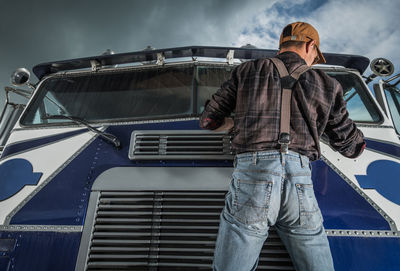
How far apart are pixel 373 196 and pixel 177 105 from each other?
70.2 inches

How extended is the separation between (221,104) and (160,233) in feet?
3.37

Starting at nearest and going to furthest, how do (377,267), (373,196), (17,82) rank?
(377,267) → (373,196) → (17,82)

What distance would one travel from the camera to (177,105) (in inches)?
96.7

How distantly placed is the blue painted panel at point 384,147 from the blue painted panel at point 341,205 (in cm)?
47

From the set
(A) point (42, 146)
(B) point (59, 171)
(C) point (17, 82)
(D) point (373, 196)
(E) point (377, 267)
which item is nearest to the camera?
(E) point (377, 267)

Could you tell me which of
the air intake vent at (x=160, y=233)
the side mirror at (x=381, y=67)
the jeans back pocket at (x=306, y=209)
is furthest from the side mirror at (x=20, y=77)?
the side mirror at (x=381, y=67)

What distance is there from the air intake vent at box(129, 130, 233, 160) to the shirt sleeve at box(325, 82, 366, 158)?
0.76 meters

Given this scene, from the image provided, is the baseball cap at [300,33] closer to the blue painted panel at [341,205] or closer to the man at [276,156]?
the man at [276,156]

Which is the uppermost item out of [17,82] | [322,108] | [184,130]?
[17,82]

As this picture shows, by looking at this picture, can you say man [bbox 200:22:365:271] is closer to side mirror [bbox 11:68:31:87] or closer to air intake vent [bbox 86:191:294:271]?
air intake vent [bbox 86:191:294:271]

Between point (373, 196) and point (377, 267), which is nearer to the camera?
point (377, 267)

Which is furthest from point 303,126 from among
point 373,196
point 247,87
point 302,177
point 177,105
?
point 177,105

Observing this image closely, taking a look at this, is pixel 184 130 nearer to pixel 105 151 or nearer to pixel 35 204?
pixel 105 151

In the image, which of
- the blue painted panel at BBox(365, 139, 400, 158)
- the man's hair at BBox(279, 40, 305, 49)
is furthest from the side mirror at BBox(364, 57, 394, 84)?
the man's hair at BBox(279, 40, 305, 49)
